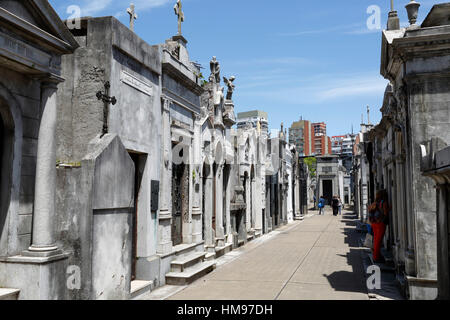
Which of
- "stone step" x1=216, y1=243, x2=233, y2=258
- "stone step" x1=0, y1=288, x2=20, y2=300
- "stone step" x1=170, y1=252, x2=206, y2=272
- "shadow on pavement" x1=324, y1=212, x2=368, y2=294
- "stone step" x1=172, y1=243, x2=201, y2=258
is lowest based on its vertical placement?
"shadow on pavement" x1=324, y1=212, x2=368, y2=294

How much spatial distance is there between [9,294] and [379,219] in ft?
27.9

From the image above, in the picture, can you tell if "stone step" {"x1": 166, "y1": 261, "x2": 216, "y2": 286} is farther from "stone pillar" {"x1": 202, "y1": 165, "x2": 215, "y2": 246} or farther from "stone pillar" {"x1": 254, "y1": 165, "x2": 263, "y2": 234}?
"stone pillar" {"x1": 254, "y1": 165, "x2": 263, "y2": 234}

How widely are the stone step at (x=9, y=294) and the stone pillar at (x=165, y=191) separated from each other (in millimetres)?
3597

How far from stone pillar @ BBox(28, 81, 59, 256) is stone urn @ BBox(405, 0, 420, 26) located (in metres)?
6.78

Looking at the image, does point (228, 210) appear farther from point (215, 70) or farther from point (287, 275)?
point (215, 70)

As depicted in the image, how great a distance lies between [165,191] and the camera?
28.9 feet

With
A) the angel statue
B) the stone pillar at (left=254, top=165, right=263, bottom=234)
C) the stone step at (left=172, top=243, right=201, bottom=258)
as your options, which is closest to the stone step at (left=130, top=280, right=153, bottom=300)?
the stone step at (left=172, top=243, right=201, bottom=258)

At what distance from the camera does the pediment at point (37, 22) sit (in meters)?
4.74

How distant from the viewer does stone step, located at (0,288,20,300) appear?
4945 mm

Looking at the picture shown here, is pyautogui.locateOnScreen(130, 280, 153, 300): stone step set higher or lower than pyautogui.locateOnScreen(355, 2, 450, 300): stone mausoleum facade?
lower

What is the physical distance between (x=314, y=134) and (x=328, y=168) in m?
99.1

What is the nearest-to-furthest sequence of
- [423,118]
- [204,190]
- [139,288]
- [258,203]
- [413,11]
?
[423,118] → [139,288] → [413,11] → [204,190] → [258,203]

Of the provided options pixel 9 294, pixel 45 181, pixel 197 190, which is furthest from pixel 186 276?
pixel 45 181

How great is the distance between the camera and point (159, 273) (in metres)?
8.25
